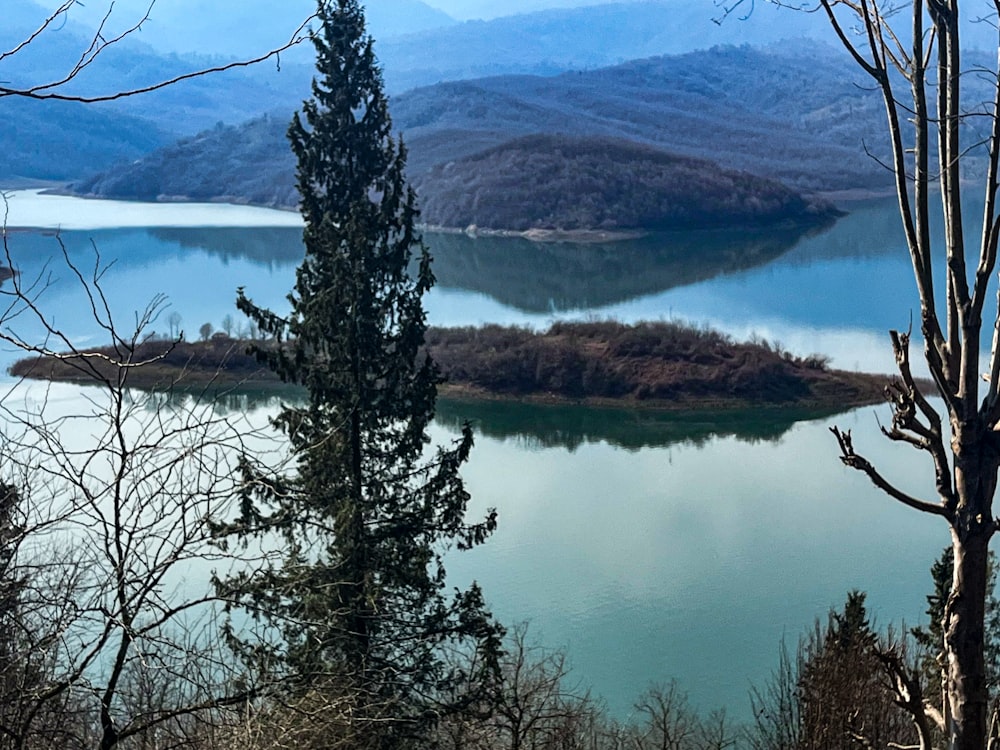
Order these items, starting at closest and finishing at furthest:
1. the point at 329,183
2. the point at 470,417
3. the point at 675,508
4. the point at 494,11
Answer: the point at 329,183, the point at 675,508, the point at 470,417, the point at 494,11

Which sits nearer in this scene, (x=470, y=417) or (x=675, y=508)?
(x=675, y=508)

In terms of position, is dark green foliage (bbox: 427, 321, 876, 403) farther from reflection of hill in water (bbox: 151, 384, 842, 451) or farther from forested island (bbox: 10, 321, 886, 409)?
reflection of hill in water (bbox: 151, 384, 842, 451)

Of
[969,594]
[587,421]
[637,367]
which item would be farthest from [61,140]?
[969,594]

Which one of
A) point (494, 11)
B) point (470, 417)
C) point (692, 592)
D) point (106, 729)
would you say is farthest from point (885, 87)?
point (494, 11)

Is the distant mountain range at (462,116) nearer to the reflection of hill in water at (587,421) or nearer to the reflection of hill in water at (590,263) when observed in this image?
the reflection of hill in water at (590,263)

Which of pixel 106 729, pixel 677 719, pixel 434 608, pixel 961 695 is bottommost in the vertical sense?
pixel 677 719

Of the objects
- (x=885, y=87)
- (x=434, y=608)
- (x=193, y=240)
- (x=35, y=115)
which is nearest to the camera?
(x=885, y=87)

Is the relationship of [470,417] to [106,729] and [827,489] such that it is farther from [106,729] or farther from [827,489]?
[106,729]

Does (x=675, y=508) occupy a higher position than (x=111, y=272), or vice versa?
(x=111, y=272)
